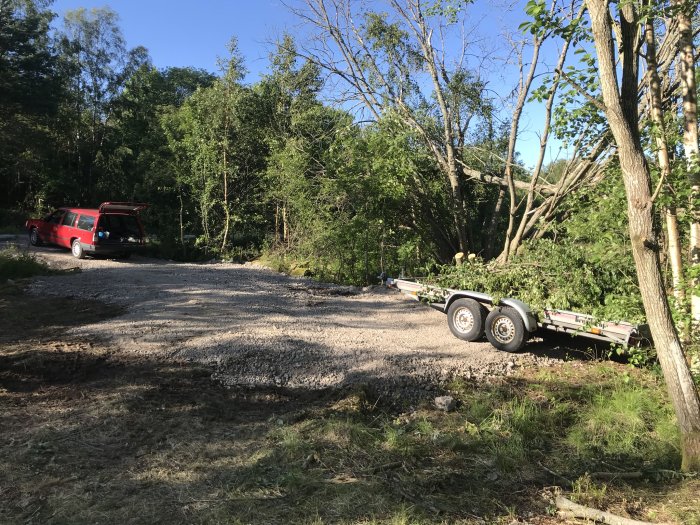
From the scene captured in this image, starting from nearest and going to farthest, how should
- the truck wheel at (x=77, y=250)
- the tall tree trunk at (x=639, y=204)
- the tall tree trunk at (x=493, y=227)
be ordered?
the tall tree trunk at (x=639, y=204), the tall tree trunk at (x=493, y=227), the truck wheel at (x=77, y=250)

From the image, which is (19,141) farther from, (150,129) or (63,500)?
(63,500)

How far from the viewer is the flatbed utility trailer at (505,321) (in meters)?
6.36

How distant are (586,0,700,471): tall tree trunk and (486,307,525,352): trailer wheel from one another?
326cm

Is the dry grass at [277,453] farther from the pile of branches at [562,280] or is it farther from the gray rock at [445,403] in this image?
the pile of branches at [562,280]

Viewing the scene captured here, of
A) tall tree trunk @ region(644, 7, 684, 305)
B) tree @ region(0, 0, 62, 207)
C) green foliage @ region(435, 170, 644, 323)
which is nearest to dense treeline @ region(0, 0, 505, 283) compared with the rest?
→ tree @ region(0, 0, 62, 207)

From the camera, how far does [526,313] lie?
23.6ft

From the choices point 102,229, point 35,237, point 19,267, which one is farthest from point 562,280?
point 35,237

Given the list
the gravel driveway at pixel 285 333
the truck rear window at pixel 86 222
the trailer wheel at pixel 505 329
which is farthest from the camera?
the truck rear window at pixel 86 222

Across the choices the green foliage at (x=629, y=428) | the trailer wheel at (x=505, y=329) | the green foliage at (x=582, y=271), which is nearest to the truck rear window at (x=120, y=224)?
the green foliage at (x=582, y=271)

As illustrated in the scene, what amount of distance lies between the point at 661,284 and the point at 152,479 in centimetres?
415

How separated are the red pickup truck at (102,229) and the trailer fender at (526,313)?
12094 millimetres

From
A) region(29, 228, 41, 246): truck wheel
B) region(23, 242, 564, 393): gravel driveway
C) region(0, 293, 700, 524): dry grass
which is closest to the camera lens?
region(0, 293, 700, 524): dry grass

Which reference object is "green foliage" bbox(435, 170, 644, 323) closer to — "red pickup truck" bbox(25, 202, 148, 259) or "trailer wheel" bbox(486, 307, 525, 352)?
"trailer wheel" bbox(486, 307, 525, 352)

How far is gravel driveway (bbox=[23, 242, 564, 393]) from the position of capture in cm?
631
